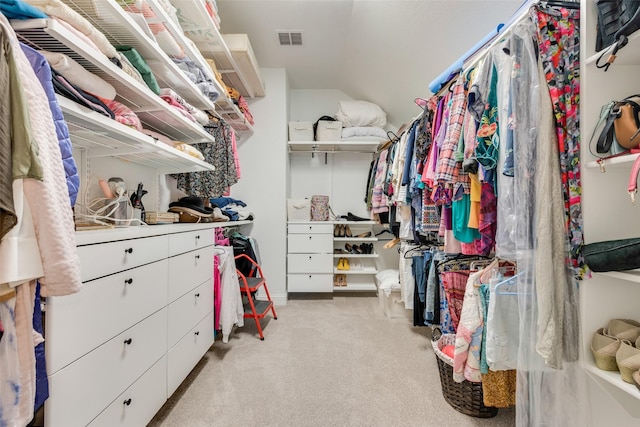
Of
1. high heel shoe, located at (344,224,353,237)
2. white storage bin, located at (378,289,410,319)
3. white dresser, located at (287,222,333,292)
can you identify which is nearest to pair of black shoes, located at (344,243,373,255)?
high heel shoe, located at (344,224,353,237)

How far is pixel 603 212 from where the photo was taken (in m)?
0.89

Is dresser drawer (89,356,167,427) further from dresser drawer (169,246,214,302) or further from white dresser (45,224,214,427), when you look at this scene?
dresser drawer (169,246,214,302)

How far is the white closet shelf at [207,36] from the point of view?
1.62 metres

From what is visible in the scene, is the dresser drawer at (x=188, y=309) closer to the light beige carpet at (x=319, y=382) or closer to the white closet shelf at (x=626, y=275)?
the light beige carpet at (x=319, y=382)

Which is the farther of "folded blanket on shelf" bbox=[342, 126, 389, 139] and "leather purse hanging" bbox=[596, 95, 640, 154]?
"folded blanket on shelf" bbox=[342, 126, 389, 139]

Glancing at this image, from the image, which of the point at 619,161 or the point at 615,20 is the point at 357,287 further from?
the point at 615,20

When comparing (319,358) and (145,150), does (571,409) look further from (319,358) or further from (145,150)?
(145,150)

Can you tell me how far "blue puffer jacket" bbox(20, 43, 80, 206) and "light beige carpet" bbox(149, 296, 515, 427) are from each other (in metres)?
1.21

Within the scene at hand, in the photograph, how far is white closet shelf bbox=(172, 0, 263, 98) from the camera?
1.62 meters

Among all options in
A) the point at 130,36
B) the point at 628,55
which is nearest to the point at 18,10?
the point at 130,36

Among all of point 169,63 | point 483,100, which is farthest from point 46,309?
point 483,100

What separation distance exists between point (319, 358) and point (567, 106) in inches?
73.2

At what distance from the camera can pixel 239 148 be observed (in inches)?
121

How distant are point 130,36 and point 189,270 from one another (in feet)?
3.80
